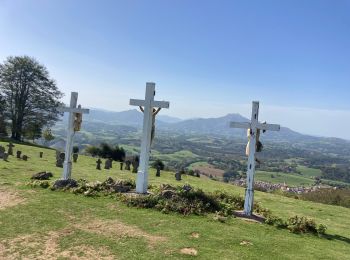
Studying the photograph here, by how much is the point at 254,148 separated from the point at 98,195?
5.81m

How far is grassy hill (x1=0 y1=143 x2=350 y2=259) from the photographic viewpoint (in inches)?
360

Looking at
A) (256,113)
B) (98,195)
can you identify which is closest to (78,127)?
(98,195)

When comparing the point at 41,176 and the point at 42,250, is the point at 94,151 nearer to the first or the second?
the point at 41,176

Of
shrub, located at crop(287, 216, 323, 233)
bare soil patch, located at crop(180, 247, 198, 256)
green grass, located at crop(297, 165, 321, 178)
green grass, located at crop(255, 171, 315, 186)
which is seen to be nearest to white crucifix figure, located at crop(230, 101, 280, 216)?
shrub, located at crop(287, 216, 323, 233)

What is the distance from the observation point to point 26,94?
165 ft

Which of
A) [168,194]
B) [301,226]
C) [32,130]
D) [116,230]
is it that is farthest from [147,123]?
[32,130]

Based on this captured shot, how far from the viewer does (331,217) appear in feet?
51.9

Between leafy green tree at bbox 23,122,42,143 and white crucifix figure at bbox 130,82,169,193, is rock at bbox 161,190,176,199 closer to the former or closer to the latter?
white crucifix figure at bbox 130,82,169,193

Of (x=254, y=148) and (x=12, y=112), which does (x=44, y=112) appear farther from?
(x=254, y=148)

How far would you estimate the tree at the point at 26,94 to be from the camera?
4953 centimetres

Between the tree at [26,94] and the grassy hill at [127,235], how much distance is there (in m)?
38.5

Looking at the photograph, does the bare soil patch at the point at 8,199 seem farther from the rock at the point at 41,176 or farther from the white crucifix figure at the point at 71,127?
the white crucifix figure at the point at 71,127

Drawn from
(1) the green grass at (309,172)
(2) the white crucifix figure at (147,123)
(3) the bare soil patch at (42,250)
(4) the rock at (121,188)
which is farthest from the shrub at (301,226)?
(1) the green grass at (309,172)

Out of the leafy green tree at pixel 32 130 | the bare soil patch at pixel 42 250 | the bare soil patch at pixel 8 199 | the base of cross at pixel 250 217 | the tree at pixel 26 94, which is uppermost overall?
the tree at pixel 26 94
